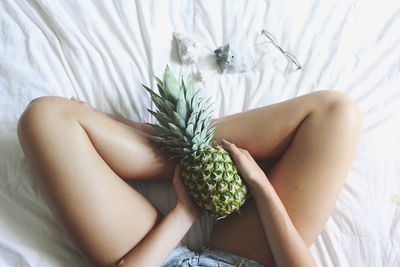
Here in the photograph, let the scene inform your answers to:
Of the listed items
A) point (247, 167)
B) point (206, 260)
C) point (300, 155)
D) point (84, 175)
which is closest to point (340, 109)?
point (300, 155)

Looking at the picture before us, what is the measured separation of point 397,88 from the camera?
125cm

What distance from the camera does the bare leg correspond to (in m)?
1.00

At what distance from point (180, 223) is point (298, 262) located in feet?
0.90

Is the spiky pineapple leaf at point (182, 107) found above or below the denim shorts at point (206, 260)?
above

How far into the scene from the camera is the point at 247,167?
99cm

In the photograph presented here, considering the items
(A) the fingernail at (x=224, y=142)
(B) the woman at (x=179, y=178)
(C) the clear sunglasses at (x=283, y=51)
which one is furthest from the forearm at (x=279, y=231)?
(C) the clear sunglasses at (x=283, y=51)

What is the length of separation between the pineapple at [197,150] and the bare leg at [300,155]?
0.09 metres

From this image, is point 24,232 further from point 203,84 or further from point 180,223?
point 203,84

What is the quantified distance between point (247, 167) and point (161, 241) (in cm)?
25

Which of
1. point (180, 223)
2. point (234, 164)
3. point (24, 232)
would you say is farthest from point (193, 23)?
point (24, 232)

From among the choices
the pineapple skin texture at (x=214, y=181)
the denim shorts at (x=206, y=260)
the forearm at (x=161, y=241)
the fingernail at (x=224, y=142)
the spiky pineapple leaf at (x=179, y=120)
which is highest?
the spiky pineapple leaf at (x=179, y=120)

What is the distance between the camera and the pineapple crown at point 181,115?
94cm

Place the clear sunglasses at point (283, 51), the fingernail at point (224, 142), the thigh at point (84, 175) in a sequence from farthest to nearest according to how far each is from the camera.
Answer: the clear sunglasses at point (283, 51), the fingernail at point (224, 142), the thigh at point (84, 175)

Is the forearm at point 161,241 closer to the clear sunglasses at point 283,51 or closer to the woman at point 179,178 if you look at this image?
the woman at point 179,178
